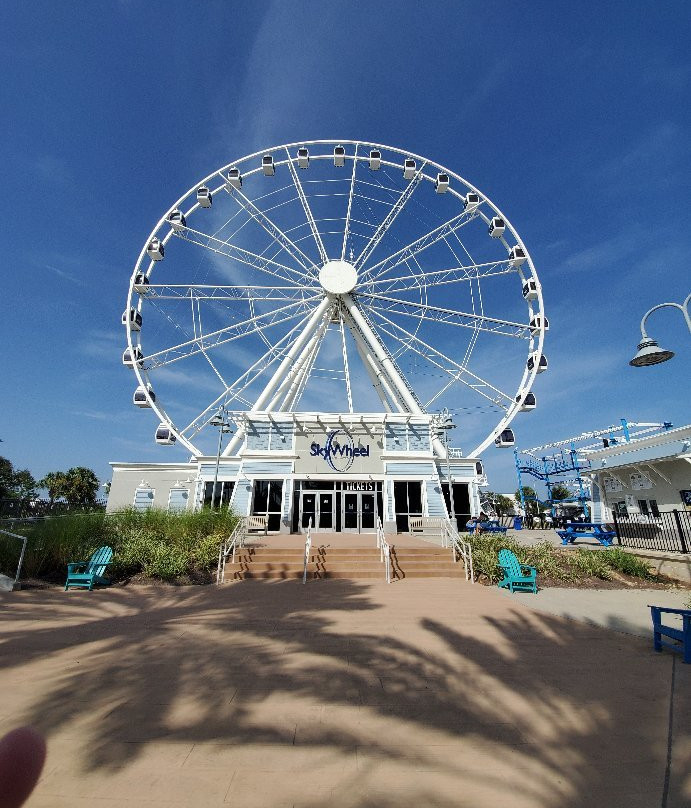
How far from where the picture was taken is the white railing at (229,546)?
1062cm

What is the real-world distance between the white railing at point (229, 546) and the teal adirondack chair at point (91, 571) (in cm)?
258

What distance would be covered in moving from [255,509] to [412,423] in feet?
30.1

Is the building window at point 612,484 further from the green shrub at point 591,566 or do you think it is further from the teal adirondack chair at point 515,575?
the teal adirondack chair at point 515,575

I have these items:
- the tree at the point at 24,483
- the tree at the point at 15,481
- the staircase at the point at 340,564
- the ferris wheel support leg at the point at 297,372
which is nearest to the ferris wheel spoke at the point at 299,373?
the ferris wheel support leg at the point at 297,372

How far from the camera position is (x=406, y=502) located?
2084 centimetres

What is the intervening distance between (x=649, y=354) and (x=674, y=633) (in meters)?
4.62

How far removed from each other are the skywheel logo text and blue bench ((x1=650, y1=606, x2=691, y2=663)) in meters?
16.0

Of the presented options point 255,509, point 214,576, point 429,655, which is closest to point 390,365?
point 255,509

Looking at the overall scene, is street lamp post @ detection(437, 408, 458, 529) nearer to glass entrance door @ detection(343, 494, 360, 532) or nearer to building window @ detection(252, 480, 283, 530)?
glass entrance door @ detection(343, 494, 360, 532)

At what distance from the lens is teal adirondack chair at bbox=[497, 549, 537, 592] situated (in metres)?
9.22

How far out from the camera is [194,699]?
4.05 metres

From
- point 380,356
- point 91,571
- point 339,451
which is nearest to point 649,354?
point 91,571

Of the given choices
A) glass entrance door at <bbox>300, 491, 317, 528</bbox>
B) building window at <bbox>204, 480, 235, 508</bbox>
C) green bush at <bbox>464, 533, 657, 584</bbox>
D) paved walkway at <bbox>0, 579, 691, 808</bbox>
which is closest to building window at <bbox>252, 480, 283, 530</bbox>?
glass entrance door at <bbox>300, 491, 317, 528</bbox>

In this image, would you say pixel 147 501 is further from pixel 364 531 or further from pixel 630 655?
pixel 630 655
